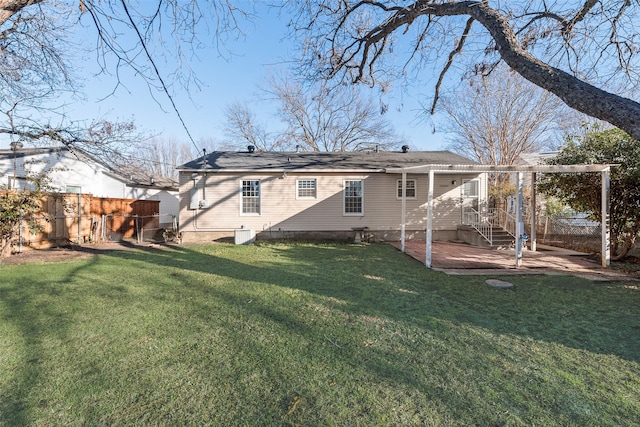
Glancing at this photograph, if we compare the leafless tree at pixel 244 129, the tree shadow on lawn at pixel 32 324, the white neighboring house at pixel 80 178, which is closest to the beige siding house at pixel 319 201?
the white neighboring house at pixel 80 178

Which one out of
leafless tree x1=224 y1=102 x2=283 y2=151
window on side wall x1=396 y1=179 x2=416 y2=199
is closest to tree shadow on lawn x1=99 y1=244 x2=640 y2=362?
window on side wall x1=396 y1=179 x2=416 y2=199

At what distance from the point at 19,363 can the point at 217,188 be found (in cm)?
967

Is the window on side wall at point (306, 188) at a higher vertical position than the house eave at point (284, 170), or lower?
lower

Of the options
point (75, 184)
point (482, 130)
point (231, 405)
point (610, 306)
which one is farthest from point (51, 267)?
point (482, 130)

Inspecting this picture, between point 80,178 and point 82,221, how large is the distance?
8277 millimetres

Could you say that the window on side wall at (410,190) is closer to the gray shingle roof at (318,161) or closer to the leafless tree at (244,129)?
the gray shingle roof at (318,161)

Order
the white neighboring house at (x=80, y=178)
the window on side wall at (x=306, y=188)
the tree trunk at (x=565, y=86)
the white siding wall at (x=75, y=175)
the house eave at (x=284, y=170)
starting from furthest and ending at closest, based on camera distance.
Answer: the white siding wall at (x=75, y=175), the white neighboring house at (x=80, y=178), the window on side wall at (x=306, y=188), the house eave at (x=284, y=170), the tree trunk at (x=565, y=86)

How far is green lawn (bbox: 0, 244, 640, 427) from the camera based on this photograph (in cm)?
216

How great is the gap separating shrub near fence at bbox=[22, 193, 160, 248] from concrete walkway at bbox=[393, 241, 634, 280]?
11.5 metres

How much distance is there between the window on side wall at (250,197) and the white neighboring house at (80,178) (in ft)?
13.0

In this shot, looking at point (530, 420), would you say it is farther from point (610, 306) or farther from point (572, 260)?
point (572, 260)

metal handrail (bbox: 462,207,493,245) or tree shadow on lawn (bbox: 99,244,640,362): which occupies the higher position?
metal handrail (bbox: 462,207,493,245)

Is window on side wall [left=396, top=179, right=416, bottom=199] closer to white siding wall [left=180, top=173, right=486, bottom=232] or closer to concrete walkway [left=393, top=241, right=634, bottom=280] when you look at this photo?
white siding wall [left=180, top=173, right=486, bottom=232]

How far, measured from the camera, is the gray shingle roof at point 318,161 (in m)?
12.1
